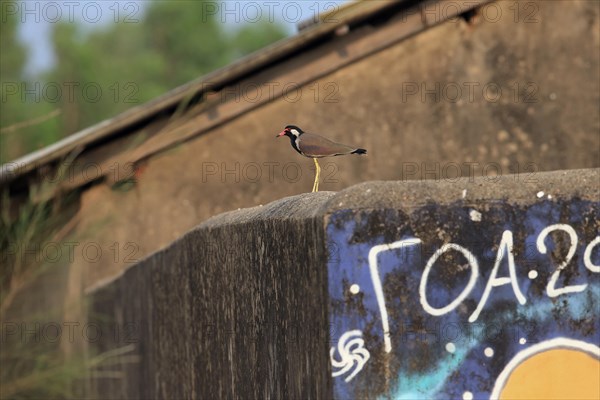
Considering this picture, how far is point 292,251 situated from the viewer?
4297 millimetres

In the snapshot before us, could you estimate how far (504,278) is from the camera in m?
3.82

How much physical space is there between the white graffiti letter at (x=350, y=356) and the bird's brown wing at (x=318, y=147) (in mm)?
1768

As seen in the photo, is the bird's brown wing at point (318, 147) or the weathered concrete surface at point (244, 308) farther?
the bird's brown wing at point (318, 147)

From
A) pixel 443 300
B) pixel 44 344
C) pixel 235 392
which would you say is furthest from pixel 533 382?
pixel 44 344

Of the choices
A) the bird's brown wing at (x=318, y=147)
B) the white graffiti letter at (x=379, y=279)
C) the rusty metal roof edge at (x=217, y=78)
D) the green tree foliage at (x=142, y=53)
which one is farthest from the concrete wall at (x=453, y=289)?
the green tree foliage at (x=142, y=53)

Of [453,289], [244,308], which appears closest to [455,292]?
[453,289]

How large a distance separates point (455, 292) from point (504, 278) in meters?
0.16

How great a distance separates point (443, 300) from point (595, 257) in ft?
1.65

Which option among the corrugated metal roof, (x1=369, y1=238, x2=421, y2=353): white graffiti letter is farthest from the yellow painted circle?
the corrugated metal roof

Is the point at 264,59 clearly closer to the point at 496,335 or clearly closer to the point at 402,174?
the point at 402,174

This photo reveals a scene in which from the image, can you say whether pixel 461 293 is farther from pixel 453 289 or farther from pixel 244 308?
pixel 244 308

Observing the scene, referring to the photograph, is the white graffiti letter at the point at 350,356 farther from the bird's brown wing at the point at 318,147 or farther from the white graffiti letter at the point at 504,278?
the bird's brown wing at the point at 318,147

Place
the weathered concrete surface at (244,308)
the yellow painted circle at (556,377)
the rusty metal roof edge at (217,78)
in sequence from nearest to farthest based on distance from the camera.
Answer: the yellow painted circle at (556,377) < the weathered concrete surface at (244,308) < the rusty metal roof edge at (217,78)

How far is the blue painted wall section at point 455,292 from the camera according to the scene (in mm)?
3699
